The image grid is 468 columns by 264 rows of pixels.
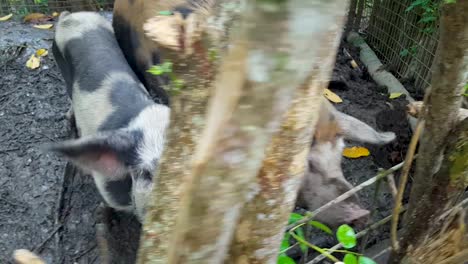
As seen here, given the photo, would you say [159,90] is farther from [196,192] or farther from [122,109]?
[196,192]

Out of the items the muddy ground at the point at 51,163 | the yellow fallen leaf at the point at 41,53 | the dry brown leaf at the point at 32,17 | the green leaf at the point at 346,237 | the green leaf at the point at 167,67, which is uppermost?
the green leaf at the point at 167,67

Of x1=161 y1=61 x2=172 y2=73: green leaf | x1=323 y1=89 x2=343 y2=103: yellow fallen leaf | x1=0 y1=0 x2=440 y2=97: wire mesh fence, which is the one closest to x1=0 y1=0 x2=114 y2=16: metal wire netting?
x1=0 y1=0 x2=440 y2=97: wire mesh fence

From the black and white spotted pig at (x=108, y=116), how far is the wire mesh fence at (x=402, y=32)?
230 centimetres

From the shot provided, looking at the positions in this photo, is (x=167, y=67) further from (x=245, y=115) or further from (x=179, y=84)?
(x=245, y=115)

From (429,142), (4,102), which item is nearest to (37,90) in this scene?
(4,102)

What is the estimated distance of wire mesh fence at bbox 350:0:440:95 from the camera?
4.24 metres

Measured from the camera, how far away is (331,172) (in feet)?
9.40

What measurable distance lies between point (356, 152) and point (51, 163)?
7.27 feet

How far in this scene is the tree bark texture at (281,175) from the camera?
0.96 metres

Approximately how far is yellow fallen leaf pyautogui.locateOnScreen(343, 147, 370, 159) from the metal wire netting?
2.97 m

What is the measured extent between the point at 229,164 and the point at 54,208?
293cm

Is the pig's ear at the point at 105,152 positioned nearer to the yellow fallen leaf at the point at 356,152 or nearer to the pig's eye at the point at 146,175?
the pig's eye at the point at 146,175

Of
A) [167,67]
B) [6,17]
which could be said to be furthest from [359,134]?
[6,17]

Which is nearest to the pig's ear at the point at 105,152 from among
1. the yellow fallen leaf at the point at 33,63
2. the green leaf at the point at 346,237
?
the green leaf at the point at 346,237
